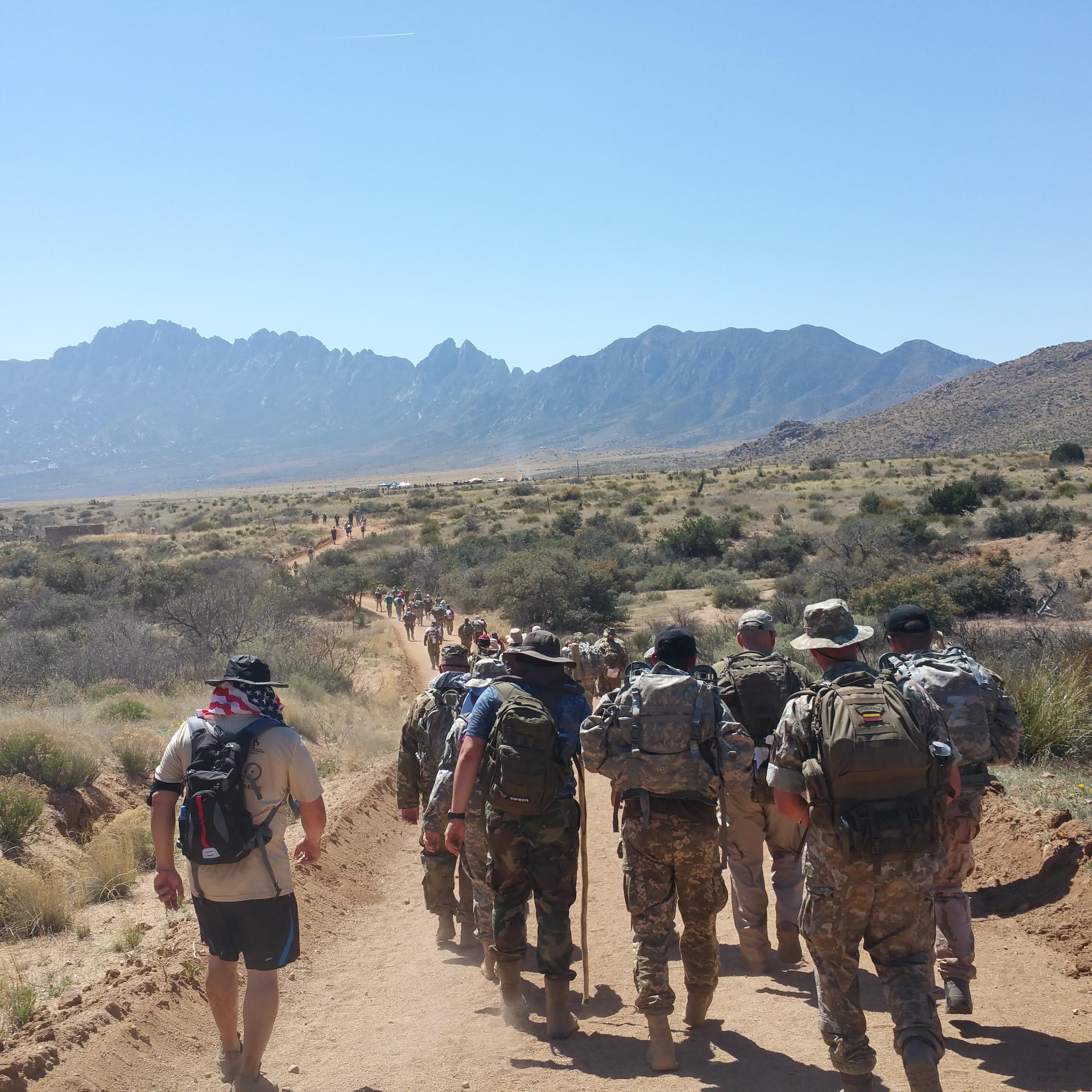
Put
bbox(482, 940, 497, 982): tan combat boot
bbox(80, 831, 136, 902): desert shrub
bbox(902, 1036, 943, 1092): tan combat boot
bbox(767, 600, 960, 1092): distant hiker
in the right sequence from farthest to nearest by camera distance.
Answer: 1. bbox(80, 831, 136, 902): desert shrub
2. bbox(482, 940, 497, 982): tan combat boot
3. bbox(767, 600, 960, 1092): distant hiker
4. bbox(902, 1036, 943, 1092): tan combat boot

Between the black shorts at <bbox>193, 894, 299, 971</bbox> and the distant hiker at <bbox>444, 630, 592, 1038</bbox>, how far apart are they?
899 millimetres

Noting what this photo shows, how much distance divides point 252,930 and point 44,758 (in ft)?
19.8

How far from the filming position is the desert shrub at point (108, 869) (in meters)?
7.44

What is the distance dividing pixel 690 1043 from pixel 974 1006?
158cm

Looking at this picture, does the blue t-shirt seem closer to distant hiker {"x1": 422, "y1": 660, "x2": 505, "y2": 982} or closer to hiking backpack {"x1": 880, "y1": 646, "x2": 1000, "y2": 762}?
distant hiker {"x1": 422, "y1": 660, "x2": 505, "y2": 982}

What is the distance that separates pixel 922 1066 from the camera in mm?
3666

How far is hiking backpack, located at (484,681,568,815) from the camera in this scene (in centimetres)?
467

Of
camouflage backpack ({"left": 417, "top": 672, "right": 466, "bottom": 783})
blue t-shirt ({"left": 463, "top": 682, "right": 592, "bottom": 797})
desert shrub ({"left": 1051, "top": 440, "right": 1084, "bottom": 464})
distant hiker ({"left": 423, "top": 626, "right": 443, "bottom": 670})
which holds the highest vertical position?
desert shrub ({"left": 1051, "top": 440, "right": 1084, "bottom": 464})

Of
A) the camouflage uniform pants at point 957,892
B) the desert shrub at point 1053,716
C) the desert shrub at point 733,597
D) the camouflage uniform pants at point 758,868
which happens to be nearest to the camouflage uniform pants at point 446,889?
the camouflage uniform pants at point 758,868

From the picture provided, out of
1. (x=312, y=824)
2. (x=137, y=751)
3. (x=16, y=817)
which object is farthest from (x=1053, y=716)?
(x=137, y=751)

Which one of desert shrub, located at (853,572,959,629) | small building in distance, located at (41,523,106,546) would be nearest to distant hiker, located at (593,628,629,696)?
desert shrub, located at (853,572,959,629)

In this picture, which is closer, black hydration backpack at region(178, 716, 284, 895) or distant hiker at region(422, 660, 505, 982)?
black hydration backpack at region(178, 716, 284, 895)

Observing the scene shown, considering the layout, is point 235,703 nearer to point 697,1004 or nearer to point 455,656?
point 455,656

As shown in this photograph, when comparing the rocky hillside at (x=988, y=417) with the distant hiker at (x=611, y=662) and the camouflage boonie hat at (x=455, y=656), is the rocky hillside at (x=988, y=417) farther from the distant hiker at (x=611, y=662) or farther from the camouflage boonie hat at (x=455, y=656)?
the camouflage boonie hat at (x=455, y=656)
